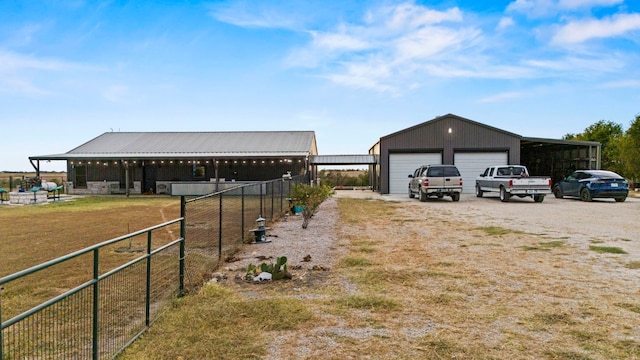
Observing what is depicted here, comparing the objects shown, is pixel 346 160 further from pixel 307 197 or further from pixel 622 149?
pixel 622 149

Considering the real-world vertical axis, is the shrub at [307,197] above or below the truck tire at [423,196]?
above

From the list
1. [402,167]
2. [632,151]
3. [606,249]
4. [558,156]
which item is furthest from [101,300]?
[632,151]

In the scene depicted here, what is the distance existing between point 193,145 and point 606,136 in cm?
5066

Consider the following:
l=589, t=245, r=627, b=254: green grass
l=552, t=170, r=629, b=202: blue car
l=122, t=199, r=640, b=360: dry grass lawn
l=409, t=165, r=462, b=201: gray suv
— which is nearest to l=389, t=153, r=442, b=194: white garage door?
l=409, t=165, r=462, b=201: gray suv

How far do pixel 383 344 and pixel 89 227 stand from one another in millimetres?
11768

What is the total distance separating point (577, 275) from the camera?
255 inches

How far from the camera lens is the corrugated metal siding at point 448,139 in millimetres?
27844

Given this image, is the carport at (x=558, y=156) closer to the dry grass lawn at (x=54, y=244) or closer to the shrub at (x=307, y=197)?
the shrub at (x=307, y=197)

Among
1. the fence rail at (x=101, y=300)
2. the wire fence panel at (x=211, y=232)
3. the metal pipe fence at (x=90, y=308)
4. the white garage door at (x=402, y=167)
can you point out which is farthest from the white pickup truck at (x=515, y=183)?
the metal pipe fence at (x=90, y=308)

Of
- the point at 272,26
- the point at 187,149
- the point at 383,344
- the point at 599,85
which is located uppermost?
the point at 272,26

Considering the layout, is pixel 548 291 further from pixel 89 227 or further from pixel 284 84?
pixel 284 84

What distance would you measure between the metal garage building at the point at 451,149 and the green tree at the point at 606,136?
22371 mm

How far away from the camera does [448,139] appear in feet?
91.9

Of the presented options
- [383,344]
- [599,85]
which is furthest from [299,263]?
[599,85]
